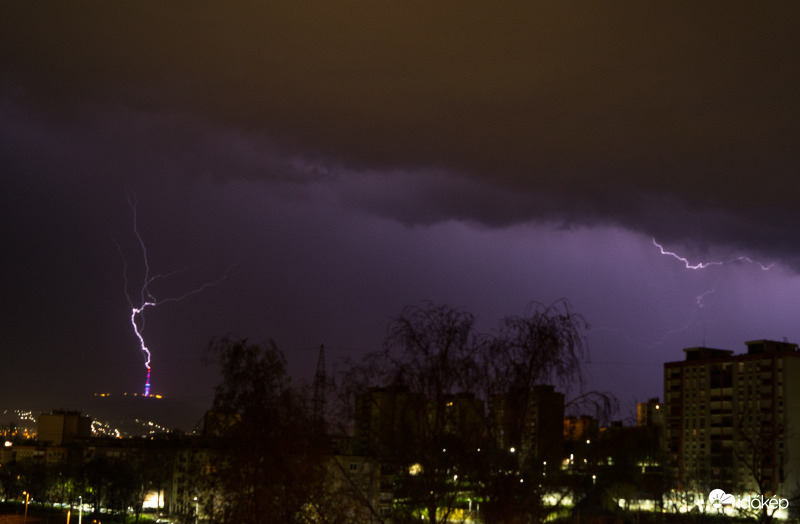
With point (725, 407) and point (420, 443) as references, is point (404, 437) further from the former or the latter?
point (725, 407)

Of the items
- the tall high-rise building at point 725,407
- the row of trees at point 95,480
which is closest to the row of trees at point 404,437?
the row of trees at point 95,480

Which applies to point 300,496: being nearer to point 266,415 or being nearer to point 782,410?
point 266,415

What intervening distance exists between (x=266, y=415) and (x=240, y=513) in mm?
1896

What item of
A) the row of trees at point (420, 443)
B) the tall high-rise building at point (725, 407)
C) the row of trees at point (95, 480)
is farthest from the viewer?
the tall high-rise building at point (725, 407)

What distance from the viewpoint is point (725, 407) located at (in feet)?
329

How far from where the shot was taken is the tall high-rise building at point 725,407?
3529 inches

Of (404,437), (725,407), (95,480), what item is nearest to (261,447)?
(404,437)

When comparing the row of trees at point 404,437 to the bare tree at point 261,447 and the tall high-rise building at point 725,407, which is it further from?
the tall high-rise building at point 725,407

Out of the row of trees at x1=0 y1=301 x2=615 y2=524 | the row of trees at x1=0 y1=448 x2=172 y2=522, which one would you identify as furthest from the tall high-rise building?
the row of trees at x1=0 y1=301 x2=615 y2=524

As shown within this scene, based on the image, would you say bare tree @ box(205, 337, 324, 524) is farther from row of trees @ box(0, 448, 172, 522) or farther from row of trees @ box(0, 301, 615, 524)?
row of trees @ box(0, 448, 172, 522)

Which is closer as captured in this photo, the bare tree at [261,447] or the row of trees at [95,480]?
the bare tree at [261,447]

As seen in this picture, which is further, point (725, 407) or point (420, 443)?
point (725, 407)

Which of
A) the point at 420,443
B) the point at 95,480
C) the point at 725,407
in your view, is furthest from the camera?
the point at 725,407

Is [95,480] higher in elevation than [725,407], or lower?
lower
